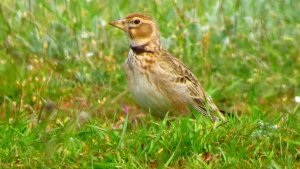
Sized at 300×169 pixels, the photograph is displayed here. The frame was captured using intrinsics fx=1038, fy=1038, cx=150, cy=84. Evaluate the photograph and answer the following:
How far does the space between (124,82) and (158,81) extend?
159 cm

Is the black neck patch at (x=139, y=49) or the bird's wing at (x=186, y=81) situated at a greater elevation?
the black neck patch at (x=139, y=49)

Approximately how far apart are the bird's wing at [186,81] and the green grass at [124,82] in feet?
1.02

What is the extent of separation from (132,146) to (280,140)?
103cm

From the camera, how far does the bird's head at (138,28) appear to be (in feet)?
30.0

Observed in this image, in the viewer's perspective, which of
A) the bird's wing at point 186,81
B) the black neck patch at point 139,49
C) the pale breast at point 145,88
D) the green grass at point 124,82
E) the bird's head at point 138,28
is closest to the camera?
the green grass at point 124,82

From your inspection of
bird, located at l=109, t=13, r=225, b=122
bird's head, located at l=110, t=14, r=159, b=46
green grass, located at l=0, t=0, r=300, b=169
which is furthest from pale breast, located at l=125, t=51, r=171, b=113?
bird's head, located at l=110, t=14, r=159, b=46

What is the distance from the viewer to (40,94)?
8828 millimetres

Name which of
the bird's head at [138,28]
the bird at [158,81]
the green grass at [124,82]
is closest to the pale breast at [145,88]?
the bird at [158,81]

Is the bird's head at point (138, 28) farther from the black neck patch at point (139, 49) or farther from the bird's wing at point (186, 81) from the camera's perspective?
the bird's wing at point (186, 81)

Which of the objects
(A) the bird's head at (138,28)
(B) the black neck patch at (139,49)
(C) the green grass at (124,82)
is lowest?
(C) the green grass at (124,82)

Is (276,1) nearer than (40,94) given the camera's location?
No

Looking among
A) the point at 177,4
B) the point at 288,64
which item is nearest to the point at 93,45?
the point at 177,4

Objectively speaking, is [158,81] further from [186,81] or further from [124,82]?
[124,82]

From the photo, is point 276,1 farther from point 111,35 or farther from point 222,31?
point 111,35
